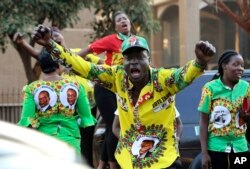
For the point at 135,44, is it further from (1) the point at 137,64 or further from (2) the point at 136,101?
(2) the point at 136,101

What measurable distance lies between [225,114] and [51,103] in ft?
5.54

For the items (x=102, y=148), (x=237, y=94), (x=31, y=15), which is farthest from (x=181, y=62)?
(x=237, y=94)

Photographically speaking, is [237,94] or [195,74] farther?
[237,94]

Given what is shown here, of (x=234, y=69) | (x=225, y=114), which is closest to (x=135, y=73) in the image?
(x=225, y=114)

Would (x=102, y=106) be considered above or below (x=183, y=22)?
below

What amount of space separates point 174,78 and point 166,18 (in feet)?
79.8

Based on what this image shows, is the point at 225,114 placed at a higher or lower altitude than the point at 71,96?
lower

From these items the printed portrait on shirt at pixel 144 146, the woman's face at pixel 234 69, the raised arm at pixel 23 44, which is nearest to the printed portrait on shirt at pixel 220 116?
the woman's face at pixel 234 69

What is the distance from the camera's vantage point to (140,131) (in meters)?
6.09

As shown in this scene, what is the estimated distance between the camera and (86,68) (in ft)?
20.2

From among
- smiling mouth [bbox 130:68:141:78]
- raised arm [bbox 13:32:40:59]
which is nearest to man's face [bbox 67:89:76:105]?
raised arm [bbox 13:32:40:59]

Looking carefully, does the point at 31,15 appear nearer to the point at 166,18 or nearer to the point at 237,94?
the point at 237,94

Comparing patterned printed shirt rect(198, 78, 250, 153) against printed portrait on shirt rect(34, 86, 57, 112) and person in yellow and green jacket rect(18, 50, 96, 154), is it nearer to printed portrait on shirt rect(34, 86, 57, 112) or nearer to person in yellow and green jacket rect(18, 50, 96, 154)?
person in yellow and green jacket rect(18, 50, 96, 154)

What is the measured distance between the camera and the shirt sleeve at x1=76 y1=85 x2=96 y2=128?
7.66 metres
